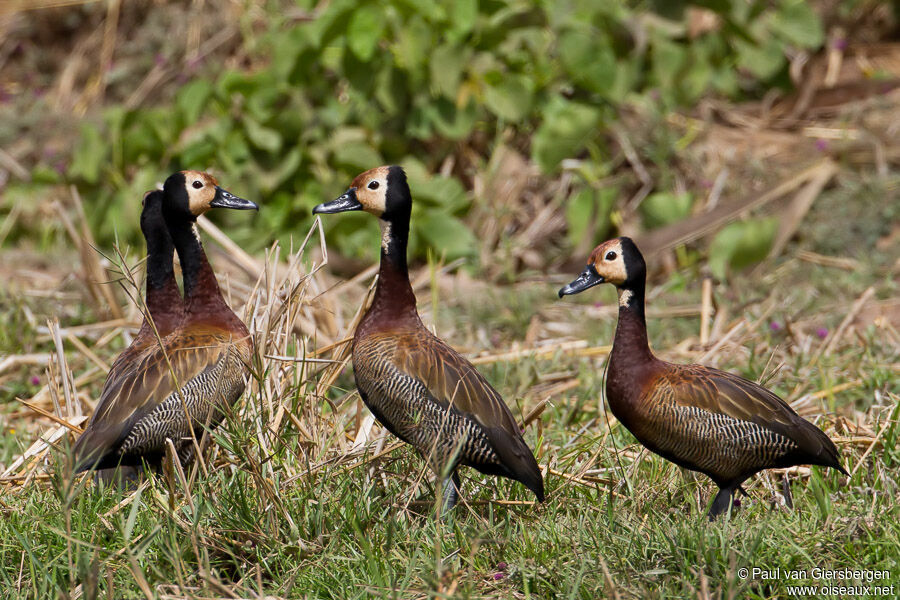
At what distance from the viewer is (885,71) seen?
776 centimetres

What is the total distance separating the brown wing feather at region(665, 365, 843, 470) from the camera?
3314 mm

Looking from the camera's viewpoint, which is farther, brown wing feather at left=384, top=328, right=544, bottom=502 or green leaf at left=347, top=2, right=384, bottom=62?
green leaf at left=347, top=2, right=384, bottom=62

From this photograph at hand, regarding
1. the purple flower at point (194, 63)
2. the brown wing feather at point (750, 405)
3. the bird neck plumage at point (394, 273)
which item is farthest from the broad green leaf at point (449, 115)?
the brown wing feather at point (750, 405)

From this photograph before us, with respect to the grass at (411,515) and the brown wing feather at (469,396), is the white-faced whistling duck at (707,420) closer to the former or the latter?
the grass at (411,515)

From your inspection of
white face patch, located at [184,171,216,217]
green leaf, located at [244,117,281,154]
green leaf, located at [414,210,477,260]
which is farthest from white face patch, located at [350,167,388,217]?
green leaf, located at [244,117,281,154]

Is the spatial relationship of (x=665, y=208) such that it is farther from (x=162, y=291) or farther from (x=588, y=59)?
(x=162, y=291)

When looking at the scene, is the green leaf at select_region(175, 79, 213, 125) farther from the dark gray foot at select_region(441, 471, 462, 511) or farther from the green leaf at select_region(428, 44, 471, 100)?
the dark gray foot at select_region(441, 471, 462, 511)

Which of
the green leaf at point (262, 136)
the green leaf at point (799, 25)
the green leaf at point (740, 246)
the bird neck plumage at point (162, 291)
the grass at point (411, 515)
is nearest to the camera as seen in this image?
the grass at point (411, 515)

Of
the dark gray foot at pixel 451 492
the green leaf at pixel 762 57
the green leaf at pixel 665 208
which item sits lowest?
the green leaf at pixel 665 208

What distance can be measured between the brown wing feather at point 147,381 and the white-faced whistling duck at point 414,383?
0.45m

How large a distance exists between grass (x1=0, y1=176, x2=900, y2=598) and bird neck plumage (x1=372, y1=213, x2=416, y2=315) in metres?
0.35

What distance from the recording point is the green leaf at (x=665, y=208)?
265 inches

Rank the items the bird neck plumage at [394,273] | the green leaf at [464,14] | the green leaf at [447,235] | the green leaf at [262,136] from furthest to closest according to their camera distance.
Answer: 1. the green leaf at [262,136]
2. the green leaf at [464,14]
3. the green leaf at [447,235]
4. the bird neck plumage at [394,273]

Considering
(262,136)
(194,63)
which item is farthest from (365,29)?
(194,63)
